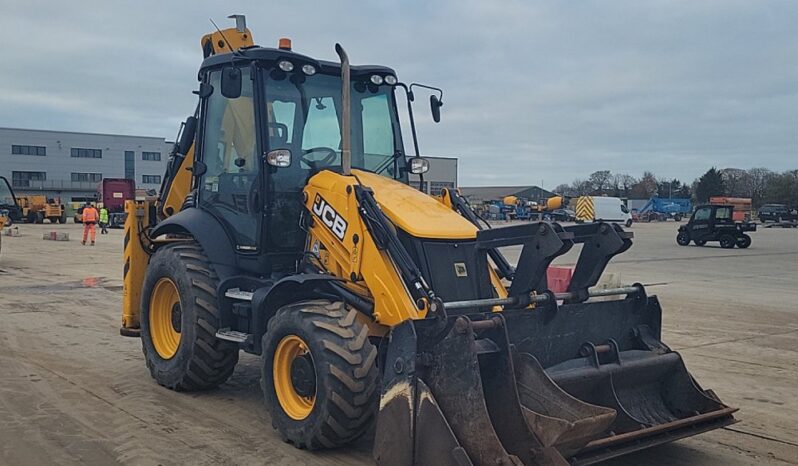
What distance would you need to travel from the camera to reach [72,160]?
8806 centimetres

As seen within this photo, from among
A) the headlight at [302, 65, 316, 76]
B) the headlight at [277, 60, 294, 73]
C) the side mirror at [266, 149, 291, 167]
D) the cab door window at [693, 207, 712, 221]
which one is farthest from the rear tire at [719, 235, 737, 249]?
the side mirror at [266, 149, 291, 167]

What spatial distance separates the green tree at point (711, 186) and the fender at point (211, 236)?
96176mm

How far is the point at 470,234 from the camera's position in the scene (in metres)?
6.01

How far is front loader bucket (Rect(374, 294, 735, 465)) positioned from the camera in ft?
14.4

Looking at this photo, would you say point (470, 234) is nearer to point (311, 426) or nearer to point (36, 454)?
point (311, 426)

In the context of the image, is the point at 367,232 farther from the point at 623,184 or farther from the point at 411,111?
the point at 623,184

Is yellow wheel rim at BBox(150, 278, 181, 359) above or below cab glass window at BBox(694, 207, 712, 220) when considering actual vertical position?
below

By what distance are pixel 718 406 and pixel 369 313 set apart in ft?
8.65

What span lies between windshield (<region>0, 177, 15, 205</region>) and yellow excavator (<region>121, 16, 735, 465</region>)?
60.3ft

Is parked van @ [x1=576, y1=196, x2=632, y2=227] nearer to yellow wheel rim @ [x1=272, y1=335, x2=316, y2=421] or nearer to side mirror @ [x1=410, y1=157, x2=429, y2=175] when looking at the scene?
side mirror @ [x1=410, y1=157, x2=429, y2=175]

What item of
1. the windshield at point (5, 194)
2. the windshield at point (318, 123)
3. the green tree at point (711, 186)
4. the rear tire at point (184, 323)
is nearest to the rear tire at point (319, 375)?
the rear tire at point (184, 323)

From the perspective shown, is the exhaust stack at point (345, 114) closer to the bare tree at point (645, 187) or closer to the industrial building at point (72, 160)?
the industrial building at point (72, 160)

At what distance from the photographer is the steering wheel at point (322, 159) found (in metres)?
6.63

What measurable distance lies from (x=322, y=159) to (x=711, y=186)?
320 feet
